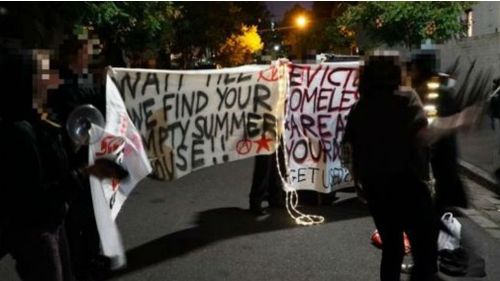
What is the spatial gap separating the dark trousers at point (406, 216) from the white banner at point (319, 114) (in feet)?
10.4

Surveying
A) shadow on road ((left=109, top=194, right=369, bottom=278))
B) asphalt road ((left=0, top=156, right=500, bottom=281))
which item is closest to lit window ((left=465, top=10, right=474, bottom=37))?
asphalt road ((left=0, top=156, right=500, bottom=281))

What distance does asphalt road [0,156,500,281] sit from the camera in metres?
4.99

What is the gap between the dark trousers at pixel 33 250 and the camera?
280 cm

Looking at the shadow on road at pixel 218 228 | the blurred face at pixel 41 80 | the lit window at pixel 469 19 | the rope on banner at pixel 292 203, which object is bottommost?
the shadow on road at pixel 218 228

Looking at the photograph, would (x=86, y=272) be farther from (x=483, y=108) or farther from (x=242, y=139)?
(x=483, y=108)

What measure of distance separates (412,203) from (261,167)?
11.2 feet

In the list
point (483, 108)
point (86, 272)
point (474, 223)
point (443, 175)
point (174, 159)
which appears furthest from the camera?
point (474, 223)

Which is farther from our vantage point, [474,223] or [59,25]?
[59,25]

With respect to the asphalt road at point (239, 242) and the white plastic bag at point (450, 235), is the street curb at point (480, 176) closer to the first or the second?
the asphalt road at point (239, 242)

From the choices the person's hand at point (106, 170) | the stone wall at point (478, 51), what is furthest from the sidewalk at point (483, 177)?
the stone wall at point (478, 51)

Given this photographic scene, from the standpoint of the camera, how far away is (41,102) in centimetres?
299

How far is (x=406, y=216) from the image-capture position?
11.6ft

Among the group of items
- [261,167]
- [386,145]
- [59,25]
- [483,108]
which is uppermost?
[59,25]

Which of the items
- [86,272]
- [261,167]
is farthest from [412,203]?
[261,167]
